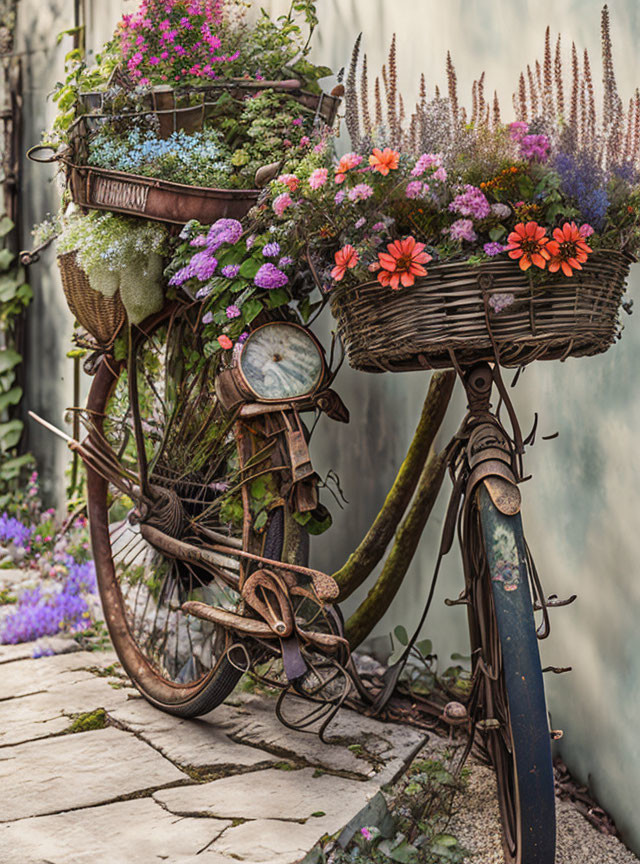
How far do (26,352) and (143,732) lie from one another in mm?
3865

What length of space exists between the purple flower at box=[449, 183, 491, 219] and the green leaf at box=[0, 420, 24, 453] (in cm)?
475

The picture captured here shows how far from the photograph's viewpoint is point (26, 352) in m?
5.84

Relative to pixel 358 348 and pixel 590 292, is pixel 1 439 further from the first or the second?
pixel 590 292

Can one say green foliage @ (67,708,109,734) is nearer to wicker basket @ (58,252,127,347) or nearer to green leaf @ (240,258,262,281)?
wicker basket @ (58,252,127,347)

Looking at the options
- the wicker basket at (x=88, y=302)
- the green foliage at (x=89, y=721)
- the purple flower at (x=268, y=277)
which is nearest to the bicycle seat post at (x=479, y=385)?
the purple flower at (x=268, y=277)

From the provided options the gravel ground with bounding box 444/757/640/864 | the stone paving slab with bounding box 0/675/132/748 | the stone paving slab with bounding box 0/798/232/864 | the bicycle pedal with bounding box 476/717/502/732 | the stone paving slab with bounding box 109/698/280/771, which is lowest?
the gravel ground with bounding box 444/757/640/864

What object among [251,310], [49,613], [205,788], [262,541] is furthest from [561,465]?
[49,613]

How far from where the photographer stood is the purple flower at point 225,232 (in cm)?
221

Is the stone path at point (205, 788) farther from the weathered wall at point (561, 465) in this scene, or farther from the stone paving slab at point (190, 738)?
the weathered wall at point (561, 465)

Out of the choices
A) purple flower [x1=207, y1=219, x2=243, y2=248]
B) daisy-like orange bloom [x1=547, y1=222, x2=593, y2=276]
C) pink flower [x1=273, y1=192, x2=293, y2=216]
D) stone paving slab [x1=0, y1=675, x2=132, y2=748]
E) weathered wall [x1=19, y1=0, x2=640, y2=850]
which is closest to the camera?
daisy-like orange bloom [x1=547, y1=222, x2=593, y2=276]

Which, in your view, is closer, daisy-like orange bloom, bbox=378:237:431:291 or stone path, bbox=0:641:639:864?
daisy-like orange bloom, bbox=378:237:431:291

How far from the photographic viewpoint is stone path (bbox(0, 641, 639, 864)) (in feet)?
6.32

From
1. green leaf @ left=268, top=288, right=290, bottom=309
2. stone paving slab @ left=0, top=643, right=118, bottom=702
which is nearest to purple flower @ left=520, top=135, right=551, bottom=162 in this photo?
green leaf @ left=268, top=288, right=290, bottom=309

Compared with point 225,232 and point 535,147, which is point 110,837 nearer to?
point 225,232
